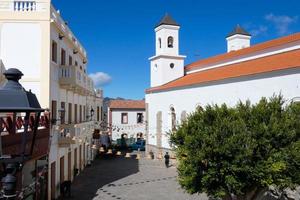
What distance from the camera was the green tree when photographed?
40.1ft

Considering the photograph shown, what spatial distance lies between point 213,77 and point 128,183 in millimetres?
11316

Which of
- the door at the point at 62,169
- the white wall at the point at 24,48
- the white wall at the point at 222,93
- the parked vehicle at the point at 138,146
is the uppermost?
the white wall at the point at 24,48

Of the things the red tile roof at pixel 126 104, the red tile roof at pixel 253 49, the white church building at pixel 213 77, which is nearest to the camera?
the white church building at pixel 213 77

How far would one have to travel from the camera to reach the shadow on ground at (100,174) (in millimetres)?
21641

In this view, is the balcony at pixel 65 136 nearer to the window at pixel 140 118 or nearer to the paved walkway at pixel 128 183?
the paved walkway at pixel 128 183

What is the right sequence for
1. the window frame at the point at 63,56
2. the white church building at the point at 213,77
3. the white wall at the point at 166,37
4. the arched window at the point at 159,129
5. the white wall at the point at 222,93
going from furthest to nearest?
the white wall at the point at 166,37 < the arched window at the point at 159,129 < the white church building at the point at 213,77 < the white wall at the point at 222,93 < the window frame at the point at 63,56

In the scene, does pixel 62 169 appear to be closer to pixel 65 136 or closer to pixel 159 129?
pixel 65 136

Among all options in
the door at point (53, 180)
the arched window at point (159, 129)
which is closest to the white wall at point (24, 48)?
the door at point (53, 180)

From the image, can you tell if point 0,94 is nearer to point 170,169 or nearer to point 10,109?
point 10,109

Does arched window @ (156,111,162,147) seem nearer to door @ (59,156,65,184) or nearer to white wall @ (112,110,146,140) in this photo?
white wall @ (112,110,146,140)

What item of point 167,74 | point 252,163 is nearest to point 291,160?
point 252,163

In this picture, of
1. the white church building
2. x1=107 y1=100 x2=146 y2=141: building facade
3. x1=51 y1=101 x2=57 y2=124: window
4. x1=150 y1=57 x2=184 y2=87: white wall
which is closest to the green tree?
the white church building

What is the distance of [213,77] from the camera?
29.5 metres

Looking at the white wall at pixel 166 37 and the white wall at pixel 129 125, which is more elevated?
the white wall at pixel 166 37
